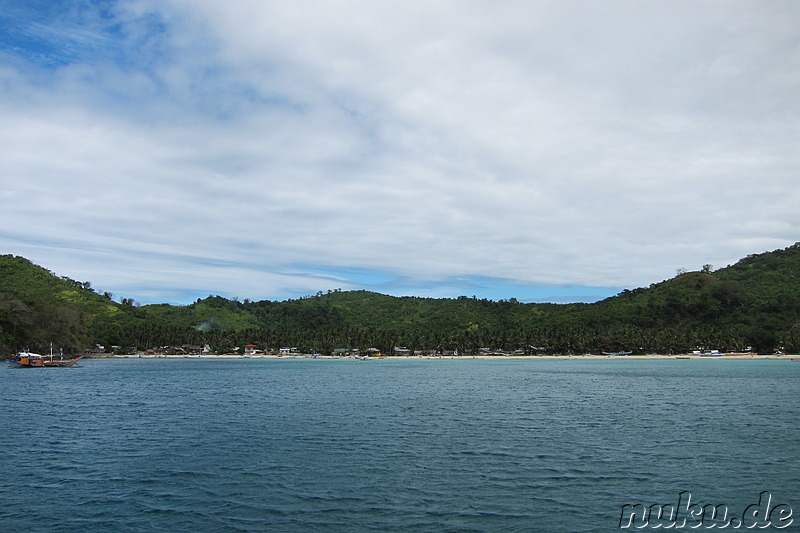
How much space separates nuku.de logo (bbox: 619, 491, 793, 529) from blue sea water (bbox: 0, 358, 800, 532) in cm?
43

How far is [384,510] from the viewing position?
19.8m

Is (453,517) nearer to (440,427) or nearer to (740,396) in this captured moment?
(440,427)

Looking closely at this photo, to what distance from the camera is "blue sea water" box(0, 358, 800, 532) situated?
1933 centimetres

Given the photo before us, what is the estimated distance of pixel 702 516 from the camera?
1931 cm

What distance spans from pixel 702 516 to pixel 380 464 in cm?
1314

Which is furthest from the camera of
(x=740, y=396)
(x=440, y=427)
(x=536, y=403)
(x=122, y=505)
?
(x=740, y=396)

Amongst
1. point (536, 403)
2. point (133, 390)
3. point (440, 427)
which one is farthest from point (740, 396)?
point (133, 390)

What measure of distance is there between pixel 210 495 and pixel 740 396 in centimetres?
5495

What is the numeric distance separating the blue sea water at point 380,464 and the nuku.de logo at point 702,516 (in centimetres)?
43

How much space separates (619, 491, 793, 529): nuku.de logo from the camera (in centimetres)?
1844

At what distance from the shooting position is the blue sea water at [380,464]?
19.3m

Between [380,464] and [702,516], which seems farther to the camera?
[380,464]

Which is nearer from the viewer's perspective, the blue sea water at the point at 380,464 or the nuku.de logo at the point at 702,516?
the nuku.de logo at the point at 702,516

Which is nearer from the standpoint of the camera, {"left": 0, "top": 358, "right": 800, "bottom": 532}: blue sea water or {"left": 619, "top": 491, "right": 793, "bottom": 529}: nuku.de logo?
{"left": 619, "top": 491, "right": 793, "bottom": 529}: nuku.de logo
